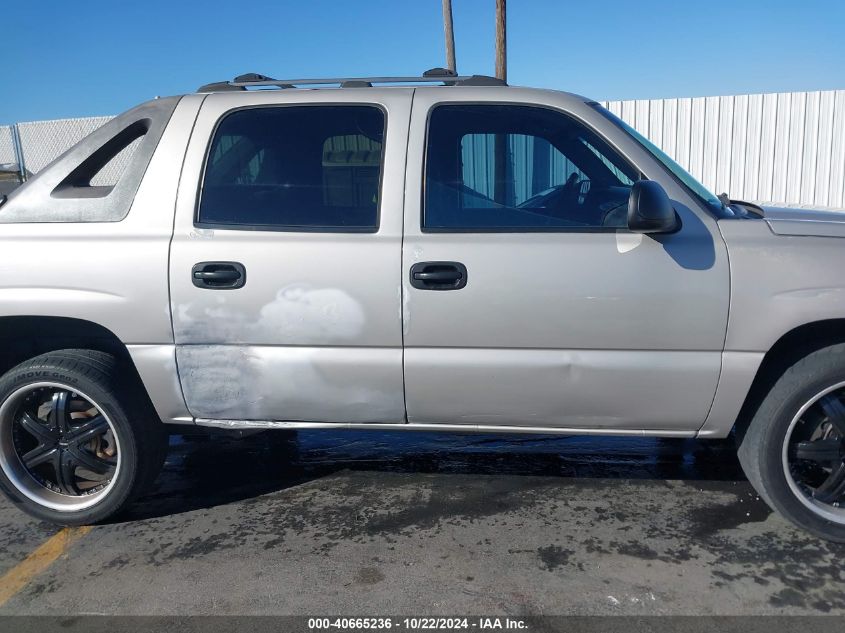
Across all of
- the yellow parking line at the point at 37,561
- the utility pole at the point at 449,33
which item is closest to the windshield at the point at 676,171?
the yellow parking line at the point at 37,561

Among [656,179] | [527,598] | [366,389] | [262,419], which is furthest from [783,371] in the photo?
[262,419]

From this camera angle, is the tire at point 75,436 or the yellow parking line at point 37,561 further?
the tire at point 75,436

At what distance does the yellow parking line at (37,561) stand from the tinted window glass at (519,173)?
7.42 feet

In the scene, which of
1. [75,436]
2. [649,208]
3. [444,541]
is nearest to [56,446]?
[75,436]

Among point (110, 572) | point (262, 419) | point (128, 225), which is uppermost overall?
point (128, 225)

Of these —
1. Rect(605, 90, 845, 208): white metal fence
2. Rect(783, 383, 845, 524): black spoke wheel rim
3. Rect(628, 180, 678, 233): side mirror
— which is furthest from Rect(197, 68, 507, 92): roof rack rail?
Rect(605, 90, 845, 208): white metal fence

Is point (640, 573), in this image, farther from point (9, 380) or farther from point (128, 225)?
point (9, 380)

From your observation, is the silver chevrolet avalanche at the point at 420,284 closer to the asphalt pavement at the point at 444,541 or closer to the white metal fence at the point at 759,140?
the asphalt pavement at the point at 444,541

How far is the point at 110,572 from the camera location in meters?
2.85

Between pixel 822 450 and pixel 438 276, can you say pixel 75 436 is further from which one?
pixel 822 450

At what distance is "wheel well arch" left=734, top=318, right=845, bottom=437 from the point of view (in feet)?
9.23

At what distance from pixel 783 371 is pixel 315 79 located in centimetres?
257

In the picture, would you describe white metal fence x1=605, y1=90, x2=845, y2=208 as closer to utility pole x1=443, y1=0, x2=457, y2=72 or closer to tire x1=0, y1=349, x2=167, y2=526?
utility pole x1=443, y1=0, x2=457, y2=72

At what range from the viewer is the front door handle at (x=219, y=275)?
2871mm
